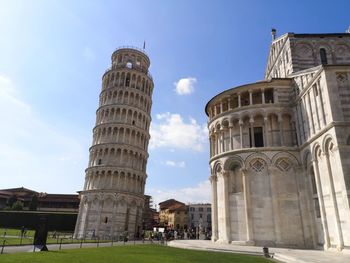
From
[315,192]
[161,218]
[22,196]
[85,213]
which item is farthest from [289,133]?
[161,218]

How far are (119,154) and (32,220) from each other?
2730 cm

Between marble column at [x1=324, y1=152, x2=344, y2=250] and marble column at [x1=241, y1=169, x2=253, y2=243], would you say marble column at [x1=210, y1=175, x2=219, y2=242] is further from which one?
marble column at [x1=324, y1=152, x2=344, y2=250]

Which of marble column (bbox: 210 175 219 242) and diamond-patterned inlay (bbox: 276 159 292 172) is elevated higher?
diamond-patterned inlay (bbox: 276 159 292 172)

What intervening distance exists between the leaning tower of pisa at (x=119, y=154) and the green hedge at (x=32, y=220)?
12.8 m

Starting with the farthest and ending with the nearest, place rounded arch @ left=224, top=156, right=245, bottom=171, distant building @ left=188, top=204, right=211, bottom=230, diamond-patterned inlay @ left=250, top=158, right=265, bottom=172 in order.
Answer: distant building @ left=188, top=204, right=211, bottom=230, rounded arch @ left=224, top=156, right=245, bottom=171, diamond-patterned inlay @ left=250, top=158, right=265, bottom=172

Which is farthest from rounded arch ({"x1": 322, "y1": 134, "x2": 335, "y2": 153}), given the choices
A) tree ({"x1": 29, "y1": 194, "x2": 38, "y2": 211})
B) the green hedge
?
tree ({"x1": 29, "y1": 194, "x2": 38, "y2": 211})

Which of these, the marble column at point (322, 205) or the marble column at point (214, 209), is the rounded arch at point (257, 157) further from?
the marble column at point (214, 209)

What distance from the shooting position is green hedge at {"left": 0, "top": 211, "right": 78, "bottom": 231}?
56.8m

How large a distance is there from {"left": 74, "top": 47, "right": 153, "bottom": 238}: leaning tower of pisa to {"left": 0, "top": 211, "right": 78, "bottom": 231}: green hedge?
1285 centimetres

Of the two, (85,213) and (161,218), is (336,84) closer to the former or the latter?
(85,213)

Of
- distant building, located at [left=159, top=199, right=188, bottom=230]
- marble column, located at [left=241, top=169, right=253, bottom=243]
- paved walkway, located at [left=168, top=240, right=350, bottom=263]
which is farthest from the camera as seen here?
distant building, located at [left=159, top=199, right=188, bottom=230]

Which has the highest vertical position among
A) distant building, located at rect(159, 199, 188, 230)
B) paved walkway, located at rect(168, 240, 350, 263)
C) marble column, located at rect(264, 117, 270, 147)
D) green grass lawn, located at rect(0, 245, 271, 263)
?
marble column, located at rect(264, 117, 270, 147)

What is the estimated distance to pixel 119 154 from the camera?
48719 millimetres

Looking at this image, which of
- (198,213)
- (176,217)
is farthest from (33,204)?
(198,213)
